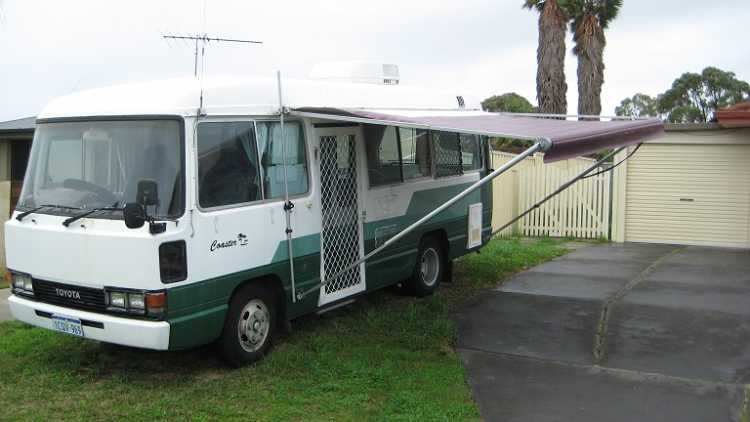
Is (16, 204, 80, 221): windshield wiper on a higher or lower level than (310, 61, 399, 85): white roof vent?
lower

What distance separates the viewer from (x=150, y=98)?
19.2ft

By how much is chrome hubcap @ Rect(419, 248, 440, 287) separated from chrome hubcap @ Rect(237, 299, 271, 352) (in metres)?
3.05

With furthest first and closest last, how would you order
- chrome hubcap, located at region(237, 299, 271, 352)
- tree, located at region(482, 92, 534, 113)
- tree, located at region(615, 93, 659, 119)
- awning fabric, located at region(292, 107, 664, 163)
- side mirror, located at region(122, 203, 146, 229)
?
1. tree, located at region(615, 93, 659, 119)
2. tree, located at region(482, 92, 534, 113)
3. chrome hubcap, located at region(237, 299, 271, 352)
4. awning fabric, located at region(292, 107, 664, 163)
5. side mirror, located at region(122, 203, 146, 229)

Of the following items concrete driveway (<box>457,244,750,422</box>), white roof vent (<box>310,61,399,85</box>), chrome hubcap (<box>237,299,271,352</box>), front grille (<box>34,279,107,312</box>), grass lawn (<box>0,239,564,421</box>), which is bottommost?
concrete driveway (<box>457,244,750,422</box>)

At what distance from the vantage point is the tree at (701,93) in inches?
1875

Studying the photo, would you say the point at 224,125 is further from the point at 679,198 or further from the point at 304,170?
the point at 679,198

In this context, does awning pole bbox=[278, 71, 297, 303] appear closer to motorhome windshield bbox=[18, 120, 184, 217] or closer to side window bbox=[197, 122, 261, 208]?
side window bbox=[197, 122, 261, 208]

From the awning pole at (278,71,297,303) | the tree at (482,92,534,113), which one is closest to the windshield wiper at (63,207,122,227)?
the awning pole at (278,71,297,303)

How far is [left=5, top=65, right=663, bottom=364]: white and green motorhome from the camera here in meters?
5.65

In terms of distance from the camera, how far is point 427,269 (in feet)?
31.1

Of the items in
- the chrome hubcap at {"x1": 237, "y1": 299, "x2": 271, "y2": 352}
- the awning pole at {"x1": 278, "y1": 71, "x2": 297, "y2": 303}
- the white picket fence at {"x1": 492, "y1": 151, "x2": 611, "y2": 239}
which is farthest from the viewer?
the white picket fence at {"x1": 492, "y1": 151, "x2": 611, "y2": 239}

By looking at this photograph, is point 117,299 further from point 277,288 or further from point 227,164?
point 277,288

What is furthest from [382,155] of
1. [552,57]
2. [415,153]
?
[552,57]

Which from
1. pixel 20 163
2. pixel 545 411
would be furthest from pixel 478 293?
pixel 20 163
